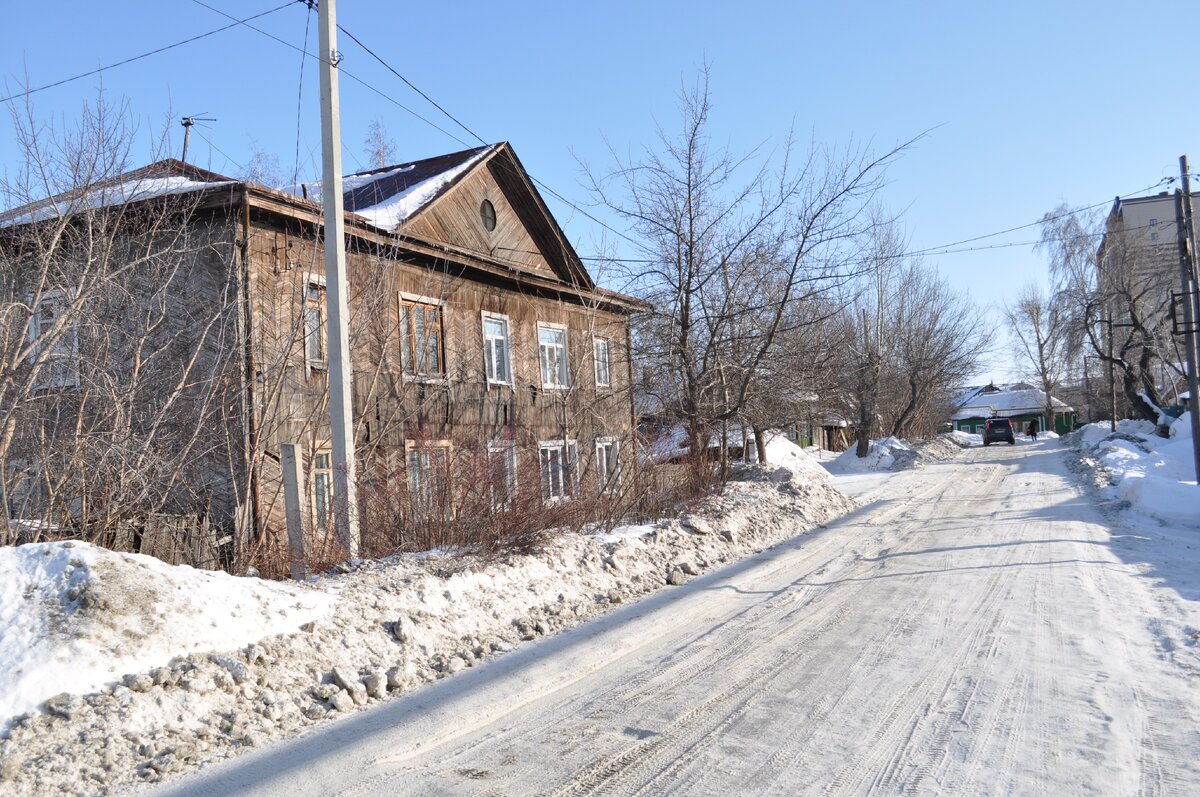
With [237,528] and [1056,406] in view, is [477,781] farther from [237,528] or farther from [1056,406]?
[1056,406]

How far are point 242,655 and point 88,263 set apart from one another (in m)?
4.38

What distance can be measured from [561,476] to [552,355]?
9.20m

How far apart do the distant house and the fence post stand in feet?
299

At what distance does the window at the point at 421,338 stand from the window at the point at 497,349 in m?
1.53

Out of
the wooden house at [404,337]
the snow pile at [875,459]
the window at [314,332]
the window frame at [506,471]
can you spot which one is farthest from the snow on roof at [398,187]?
the snow pile at [875,459]

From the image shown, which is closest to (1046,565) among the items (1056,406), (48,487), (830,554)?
(830,554)

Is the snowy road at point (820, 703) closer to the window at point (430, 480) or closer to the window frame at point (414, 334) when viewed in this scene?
the window at point (430, 480)

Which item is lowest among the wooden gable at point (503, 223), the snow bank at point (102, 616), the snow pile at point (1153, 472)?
the snow pile at point (1153, 472)

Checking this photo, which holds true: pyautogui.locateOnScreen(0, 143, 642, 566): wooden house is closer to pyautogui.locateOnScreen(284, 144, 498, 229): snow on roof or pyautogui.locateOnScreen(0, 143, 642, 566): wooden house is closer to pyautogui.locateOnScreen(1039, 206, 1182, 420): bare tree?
pyautogui.locateOnScreen(284, 144, 498, 229): snow on roof

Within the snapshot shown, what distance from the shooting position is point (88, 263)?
25.8ft

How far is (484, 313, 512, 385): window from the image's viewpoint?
18078mm

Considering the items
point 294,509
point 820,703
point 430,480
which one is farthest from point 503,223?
point 820,703

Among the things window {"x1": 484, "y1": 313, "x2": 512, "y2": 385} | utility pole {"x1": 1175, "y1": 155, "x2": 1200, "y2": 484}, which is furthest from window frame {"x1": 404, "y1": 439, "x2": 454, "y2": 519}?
utility pole {"x1": 1175, "y1": 155, "x2": 1200, "y2": 484}

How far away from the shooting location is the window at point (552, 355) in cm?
1980
